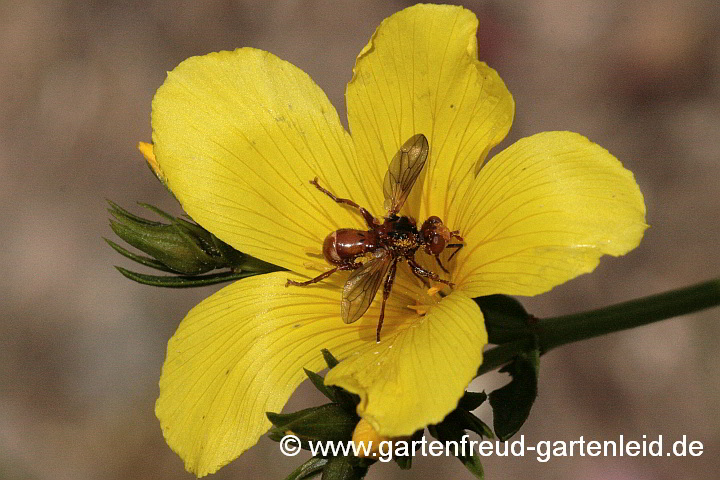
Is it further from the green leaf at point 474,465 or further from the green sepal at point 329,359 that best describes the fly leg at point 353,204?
the green leaf at point 474,465

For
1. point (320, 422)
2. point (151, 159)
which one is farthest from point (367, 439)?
point (151, 159)

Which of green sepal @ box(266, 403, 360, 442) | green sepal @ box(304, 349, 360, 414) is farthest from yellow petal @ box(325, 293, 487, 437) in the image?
green sepal @ box(266, 403, 360, 442)

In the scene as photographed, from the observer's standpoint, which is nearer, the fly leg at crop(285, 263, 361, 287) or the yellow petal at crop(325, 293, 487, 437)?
the yellow petal at crop(325, 293, 487, 437)

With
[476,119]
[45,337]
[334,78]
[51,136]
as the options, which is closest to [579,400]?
[334,78]

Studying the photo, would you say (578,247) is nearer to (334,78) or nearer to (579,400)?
(579,400)

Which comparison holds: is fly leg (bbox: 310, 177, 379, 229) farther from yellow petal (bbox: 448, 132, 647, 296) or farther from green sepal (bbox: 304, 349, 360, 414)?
green sepal (bbox: 304, 349, 360, 414)

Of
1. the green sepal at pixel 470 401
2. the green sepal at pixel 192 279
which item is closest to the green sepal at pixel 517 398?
the green sepal at pixel 470 401
